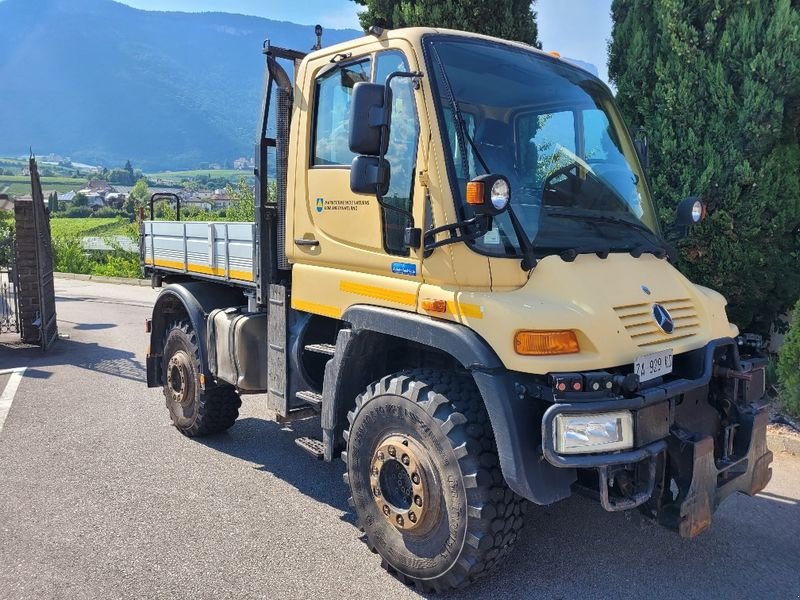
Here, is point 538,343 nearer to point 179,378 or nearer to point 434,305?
point 434,305

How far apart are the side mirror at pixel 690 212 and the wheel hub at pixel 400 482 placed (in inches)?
96.1

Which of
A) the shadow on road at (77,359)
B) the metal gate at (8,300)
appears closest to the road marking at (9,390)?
the shadow on road at (77,359)

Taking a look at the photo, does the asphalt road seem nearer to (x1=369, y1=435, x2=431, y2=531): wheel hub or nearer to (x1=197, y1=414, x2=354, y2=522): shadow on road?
(x1=197, y1=414, x2=354, y2=522): shadow on road

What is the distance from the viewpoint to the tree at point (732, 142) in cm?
625

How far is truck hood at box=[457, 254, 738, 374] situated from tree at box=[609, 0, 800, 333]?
361 centimetres

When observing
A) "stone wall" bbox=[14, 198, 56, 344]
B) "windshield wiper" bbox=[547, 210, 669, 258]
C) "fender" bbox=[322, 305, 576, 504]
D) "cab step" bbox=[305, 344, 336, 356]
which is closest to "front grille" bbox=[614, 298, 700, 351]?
"windshield wiper" bbox=[547, 210, 669, 258]

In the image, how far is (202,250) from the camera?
5.59 metres

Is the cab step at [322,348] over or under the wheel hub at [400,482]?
over

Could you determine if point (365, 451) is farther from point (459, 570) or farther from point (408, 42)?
point (408, 42)

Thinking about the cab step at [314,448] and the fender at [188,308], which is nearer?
the cab step at [314,448]

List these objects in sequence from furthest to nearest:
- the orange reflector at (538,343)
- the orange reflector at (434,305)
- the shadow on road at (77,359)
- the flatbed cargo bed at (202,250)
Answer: the shadow on road at (77,359)
the flatbed cargo bed at (202,250)
the orange reflector at (434,305)
the orange reflector at (538,343)

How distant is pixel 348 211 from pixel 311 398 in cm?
129

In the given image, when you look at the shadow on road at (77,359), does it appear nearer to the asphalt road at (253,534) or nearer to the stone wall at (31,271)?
the stone wall at (31,271)

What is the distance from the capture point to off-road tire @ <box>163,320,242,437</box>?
5.48 m
